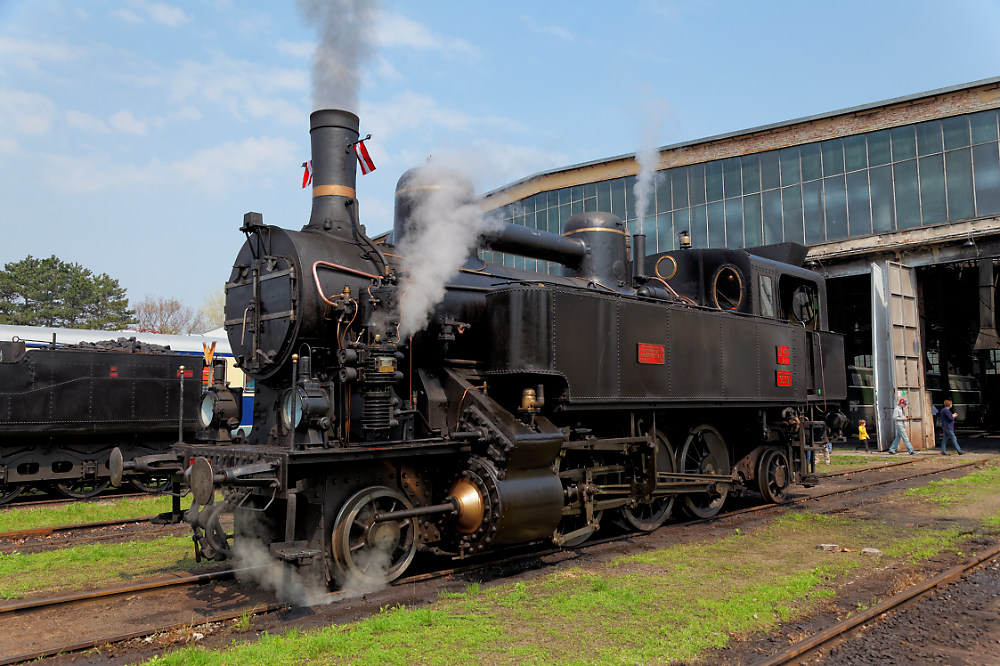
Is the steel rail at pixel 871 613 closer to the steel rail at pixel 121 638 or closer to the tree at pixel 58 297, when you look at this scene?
the steel rail at pixel 121 638

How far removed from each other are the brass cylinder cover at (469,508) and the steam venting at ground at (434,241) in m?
1.40

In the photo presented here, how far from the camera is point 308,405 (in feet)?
17.6

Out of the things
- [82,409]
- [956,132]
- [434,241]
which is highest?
[956,132]

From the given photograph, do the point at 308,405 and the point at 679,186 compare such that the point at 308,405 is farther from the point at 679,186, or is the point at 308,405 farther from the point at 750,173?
the point at 679,186

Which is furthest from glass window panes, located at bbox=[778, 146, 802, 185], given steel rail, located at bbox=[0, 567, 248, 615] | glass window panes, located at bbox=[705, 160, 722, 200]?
steel rail, located at bbox=[0, 567, 248, 615]

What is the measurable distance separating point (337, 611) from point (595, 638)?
1.82 m

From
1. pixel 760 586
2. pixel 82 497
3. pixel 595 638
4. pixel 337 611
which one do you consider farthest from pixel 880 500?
pixel 82 497

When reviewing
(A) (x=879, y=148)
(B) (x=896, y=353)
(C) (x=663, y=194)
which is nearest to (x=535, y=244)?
(B) (x=896, y=353)

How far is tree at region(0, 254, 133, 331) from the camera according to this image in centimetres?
3375

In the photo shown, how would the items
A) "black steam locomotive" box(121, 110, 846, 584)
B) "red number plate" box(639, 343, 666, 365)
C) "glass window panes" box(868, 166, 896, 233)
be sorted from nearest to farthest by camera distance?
1. "black steam locomotive" box(121, 110, 846, 584)
2. "red number plate" box(639, 343, 666, 365)
3. "glass window panes" box(868, 166, 896, 233)

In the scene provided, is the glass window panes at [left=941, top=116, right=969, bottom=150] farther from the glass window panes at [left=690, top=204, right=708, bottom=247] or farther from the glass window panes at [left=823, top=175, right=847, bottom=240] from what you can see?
the glass window panes at [left=690, top=204, right=708, bottom=247]

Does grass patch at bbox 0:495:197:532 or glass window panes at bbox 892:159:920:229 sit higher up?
glass window panes at bbox 892:159:920:229

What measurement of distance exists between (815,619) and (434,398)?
3.39m

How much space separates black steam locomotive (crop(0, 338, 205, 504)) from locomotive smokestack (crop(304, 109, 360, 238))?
20.5ft
